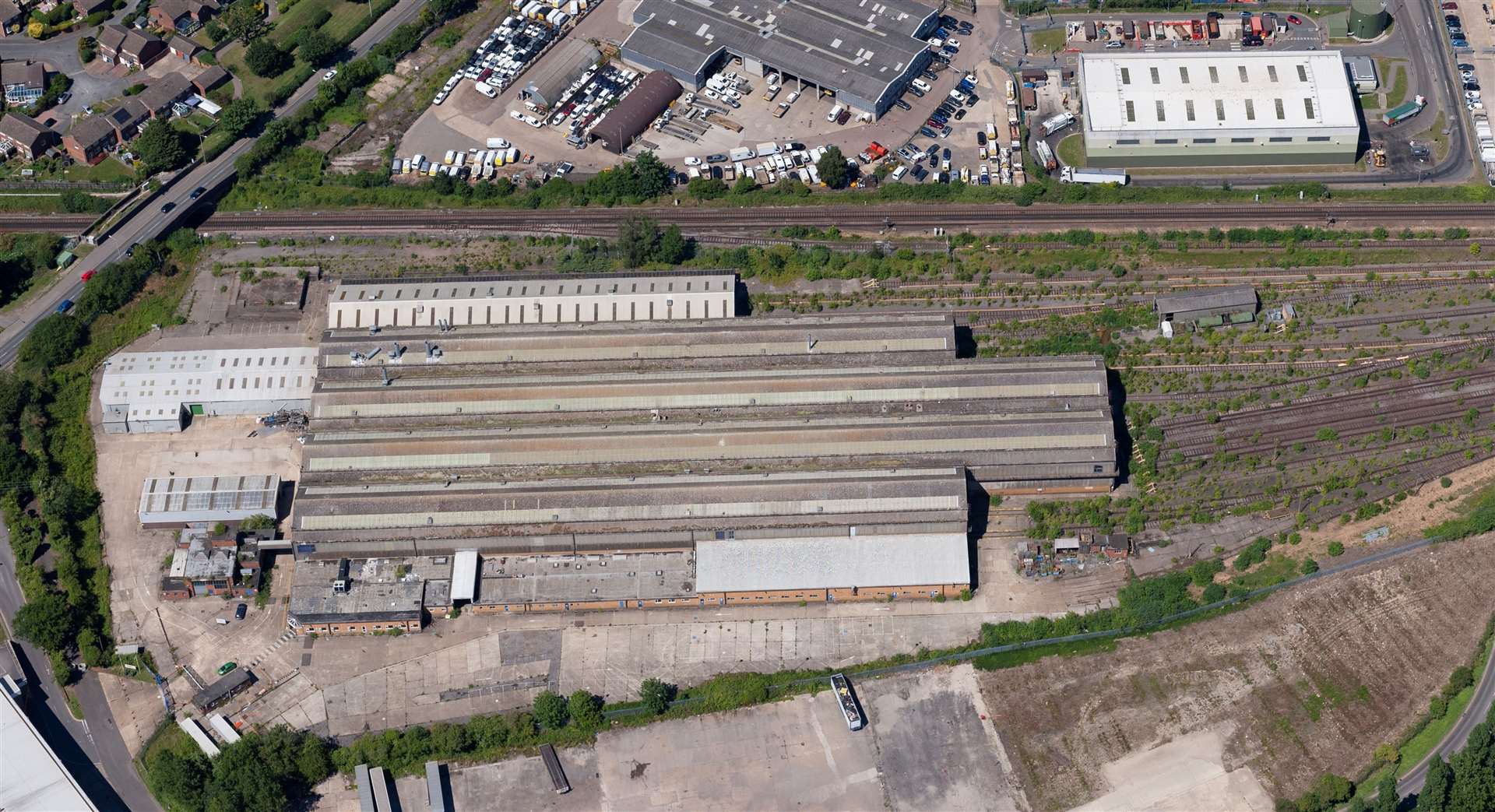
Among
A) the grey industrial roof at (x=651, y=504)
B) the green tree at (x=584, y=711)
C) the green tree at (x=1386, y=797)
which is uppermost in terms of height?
the grey industrial roof at (x=651, y=504)

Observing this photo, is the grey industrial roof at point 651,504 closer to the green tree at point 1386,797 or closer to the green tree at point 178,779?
the green tree at point 178,779

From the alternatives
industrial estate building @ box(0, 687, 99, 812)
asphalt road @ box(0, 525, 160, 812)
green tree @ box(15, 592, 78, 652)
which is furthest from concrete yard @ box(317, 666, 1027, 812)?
green tree @ box(15, 592, 78, 652)

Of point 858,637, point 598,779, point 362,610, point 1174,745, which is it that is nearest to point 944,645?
point 858,637

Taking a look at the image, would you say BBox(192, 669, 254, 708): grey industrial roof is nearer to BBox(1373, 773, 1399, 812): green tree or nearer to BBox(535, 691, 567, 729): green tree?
BBox(535, 691, 567, 729): green tree

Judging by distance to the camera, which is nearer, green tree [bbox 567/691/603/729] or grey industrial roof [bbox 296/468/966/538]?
green tree [bbox 567/691/603/729]

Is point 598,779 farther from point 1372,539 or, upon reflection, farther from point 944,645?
point 1372,539

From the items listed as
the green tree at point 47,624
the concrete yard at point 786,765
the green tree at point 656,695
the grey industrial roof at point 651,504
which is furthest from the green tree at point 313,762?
the green tree at point 656,695

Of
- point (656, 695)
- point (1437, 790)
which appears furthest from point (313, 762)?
point (1437, 790)
